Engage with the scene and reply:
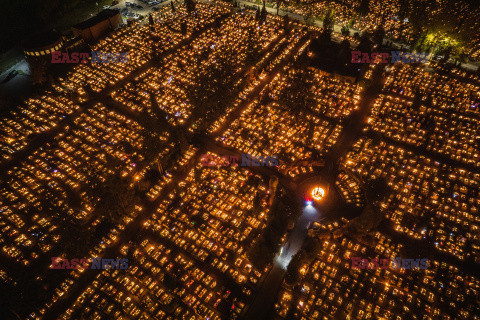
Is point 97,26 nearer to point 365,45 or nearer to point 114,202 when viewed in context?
point 114,202

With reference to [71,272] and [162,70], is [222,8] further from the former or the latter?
[71,272]

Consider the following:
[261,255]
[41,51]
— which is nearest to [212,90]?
[261,255]

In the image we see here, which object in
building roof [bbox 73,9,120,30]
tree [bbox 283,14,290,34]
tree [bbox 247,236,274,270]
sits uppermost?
building roof [bbox 73,9,120,30]

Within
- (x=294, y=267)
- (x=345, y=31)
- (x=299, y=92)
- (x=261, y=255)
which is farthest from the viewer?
(x=345, y=31)

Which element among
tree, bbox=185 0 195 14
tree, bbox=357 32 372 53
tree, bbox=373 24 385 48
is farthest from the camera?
tree, bbox=185 0 195 14

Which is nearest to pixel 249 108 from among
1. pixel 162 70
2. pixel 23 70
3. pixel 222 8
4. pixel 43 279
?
pixel 162 70

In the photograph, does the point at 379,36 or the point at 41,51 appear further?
the point at 379,36

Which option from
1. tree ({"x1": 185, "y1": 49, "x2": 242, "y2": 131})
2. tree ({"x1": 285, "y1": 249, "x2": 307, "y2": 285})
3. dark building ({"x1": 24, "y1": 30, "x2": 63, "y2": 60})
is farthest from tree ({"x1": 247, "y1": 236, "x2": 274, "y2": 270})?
dark building ({"x1": 24, "y1": 30, "x2": 63, "y2": 60})

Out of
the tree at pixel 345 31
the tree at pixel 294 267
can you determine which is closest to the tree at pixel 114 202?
the tree at pixel 294 267

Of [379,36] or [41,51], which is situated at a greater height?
[41,51]

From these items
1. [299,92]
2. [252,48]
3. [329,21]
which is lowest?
[299,92]

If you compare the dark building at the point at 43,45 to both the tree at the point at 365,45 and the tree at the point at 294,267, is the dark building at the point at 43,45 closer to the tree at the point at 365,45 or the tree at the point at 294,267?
the tree at the point at 294,267

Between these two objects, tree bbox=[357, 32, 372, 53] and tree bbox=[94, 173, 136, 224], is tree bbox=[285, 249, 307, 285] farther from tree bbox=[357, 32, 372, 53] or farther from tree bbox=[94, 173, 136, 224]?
tree bbox=[357, 32, 372, 53]
